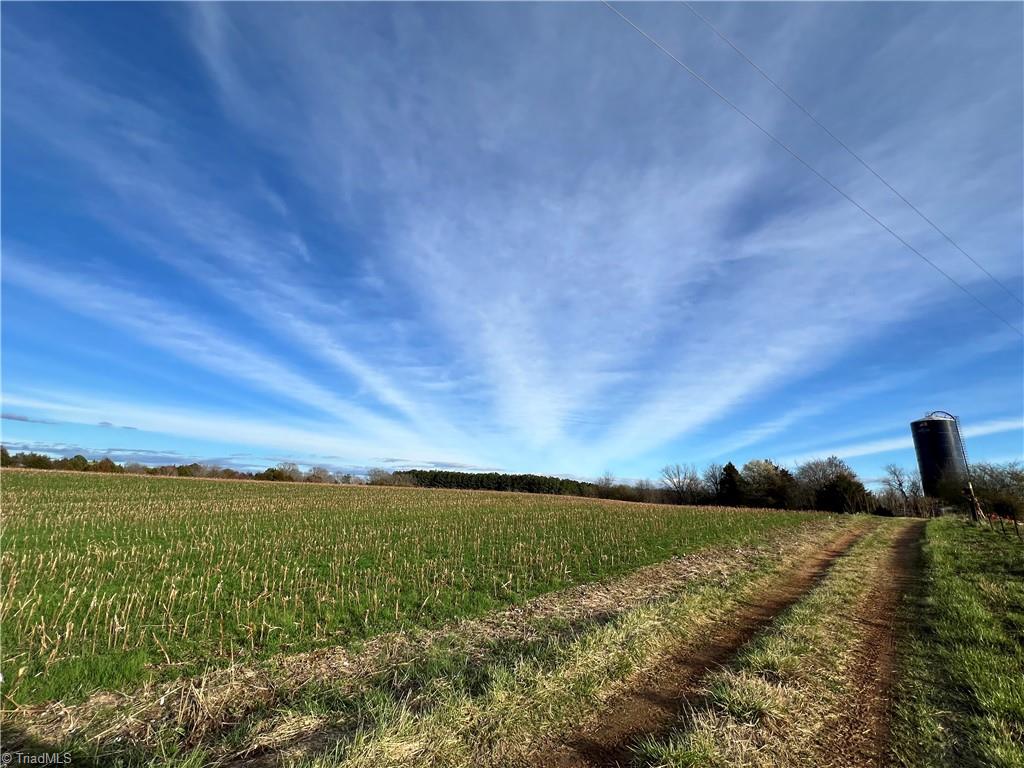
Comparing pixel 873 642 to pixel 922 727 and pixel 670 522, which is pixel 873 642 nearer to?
pixel 922 727

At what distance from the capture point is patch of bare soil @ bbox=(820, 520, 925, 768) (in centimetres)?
459

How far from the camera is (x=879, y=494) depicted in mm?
78500

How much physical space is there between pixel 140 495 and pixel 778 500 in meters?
88.4

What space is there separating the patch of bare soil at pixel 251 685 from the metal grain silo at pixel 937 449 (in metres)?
83.9

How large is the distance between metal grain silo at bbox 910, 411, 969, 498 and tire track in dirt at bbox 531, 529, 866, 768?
3260 inches

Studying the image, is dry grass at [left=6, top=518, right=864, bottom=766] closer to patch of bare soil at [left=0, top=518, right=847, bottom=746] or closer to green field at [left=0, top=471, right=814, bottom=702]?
patch of bare soil at [left=0, top=518, right=847, bottom=746]

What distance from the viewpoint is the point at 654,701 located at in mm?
5645

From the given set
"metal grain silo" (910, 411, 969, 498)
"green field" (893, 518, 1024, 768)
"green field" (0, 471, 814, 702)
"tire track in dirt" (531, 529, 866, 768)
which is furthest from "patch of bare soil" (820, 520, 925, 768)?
"metal grain silo" (910, 411, 969, 498)

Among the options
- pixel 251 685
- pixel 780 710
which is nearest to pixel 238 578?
pixel 251 685

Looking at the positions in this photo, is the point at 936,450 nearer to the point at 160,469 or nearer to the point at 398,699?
the point at 398,699

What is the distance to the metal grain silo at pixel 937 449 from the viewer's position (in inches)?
2734

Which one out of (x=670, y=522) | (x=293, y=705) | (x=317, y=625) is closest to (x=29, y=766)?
(x=293, y=705)

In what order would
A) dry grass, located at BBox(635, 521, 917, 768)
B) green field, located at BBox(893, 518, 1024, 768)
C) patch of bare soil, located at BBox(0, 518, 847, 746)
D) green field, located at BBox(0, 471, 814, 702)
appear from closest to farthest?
dry grass, located at BBox(635, 521, 917, 768) < green field, located at BBox(893, 518, 1024, 768) < patch of bare soil, located at BBox(0, 518, 847, 746) < green field, located at BBox(0, 471, 814, 702)

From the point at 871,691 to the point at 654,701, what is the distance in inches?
112
